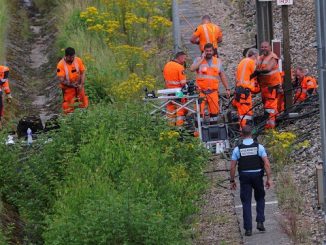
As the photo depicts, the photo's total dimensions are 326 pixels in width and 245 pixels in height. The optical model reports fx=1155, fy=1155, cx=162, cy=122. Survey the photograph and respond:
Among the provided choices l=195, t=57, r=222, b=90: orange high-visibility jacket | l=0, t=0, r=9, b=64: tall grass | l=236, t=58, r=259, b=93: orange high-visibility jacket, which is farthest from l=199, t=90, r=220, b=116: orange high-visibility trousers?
l=0, t=0, r=9, b=64: tall grass

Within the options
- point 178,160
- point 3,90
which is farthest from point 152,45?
point 178,160

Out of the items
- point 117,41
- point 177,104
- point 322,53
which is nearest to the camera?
point 322,53

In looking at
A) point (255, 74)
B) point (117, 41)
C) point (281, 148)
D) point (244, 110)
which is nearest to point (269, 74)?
point (255, 74)

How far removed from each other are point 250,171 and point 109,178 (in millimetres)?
1856

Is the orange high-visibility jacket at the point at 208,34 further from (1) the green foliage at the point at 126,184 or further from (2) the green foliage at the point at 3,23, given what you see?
(2) the green foliage at the point at 3,23

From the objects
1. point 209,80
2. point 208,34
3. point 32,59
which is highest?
point 208,34

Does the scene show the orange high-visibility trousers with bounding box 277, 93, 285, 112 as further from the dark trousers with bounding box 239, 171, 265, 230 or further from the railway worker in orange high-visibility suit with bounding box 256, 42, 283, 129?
the dark trousers with bounding box 239, 171, 265, 230

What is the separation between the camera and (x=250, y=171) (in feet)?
48.4

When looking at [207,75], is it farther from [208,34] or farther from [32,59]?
[32,59]

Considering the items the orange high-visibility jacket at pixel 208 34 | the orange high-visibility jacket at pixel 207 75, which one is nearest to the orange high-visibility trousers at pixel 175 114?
the orange high-visibility jacket at pixel 207 75

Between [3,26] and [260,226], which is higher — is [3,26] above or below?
above

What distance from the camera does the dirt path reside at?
26312mm

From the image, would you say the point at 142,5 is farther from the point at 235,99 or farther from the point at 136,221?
the point at 136,221

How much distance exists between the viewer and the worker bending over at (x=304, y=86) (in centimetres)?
2059
